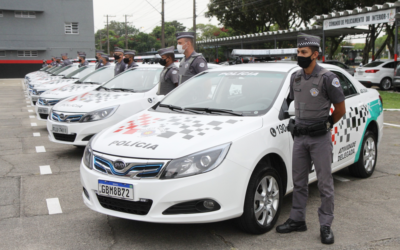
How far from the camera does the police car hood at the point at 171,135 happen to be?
3412 millimetres

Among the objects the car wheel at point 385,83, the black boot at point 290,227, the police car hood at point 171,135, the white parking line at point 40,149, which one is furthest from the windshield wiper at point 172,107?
the car wheel at point 385,83

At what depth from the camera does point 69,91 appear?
9.62m

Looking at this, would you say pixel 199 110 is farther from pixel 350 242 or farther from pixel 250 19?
pixel 250 19

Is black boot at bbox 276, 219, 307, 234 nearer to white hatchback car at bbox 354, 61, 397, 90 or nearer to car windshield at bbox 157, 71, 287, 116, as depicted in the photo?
car windshield at bbox 157, 71, 287, 116

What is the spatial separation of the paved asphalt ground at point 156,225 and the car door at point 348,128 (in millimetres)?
447

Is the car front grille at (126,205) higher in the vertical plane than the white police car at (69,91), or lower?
lower

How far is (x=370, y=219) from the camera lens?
4.11 metres

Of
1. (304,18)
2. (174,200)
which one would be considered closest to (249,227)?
(174,200)

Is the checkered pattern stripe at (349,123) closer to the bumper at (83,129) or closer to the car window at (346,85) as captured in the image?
the car window at (346,85)

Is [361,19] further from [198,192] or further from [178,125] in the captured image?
[198,192]

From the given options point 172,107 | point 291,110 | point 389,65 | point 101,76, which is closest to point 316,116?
point 291,110

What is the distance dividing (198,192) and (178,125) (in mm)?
851

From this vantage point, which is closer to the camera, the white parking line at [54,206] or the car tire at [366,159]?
the white parking line at [54,206]

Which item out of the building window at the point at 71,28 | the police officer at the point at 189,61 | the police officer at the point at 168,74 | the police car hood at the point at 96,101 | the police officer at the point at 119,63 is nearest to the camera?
the police officer at the point at 189,61
